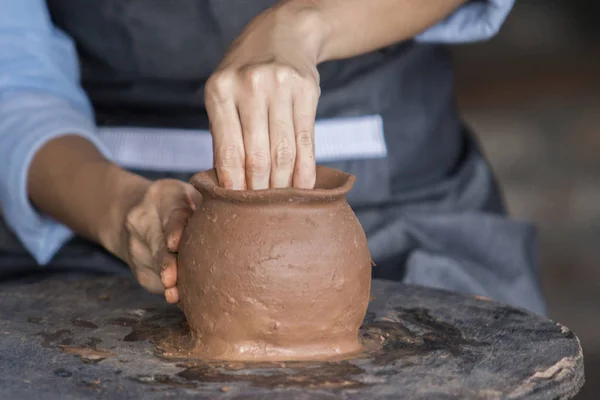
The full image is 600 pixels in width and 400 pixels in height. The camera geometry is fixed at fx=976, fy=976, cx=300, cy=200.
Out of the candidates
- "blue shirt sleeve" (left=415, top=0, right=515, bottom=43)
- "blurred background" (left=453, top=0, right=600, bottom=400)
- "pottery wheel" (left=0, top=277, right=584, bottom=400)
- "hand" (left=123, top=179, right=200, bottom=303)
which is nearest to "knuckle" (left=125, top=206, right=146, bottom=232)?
"hand" (left=123, top=179, right=200, bottom=303)

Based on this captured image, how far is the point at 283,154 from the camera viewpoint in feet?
3.99

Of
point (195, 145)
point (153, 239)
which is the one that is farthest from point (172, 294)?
point (195, 145)

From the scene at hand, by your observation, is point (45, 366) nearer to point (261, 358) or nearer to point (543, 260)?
point (261, 358)

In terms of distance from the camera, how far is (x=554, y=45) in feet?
13.5

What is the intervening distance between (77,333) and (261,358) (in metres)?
0.25

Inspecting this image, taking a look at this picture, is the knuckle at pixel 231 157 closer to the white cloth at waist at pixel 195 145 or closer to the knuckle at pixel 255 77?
the knuckle at pixel 255 77

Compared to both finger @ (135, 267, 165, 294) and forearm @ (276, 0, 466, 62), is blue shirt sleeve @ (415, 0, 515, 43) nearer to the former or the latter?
forearm @ (276, 0, 466, 62)

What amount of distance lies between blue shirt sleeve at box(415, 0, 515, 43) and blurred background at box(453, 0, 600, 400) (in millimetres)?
2237

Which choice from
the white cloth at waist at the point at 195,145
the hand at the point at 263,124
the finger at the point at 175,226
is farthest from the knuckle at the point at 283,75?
the white cloth at waist at the point at 195,145

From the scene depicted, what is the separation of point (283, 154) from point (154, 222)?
0.31 metres

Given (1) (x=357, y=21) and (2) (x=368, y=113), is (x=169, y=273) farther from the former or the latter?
(2) (x=368, y=113)

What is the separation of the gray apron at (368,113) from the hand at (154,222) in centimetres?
34

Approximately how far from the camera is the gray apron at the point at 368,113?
179cm

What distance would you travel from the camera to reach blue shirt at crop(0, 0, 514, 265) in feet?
5.82
